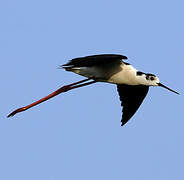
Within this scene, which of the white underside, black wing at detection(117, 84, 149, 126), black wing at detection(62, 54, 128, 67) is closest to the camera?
black wing at detection(62, 54, 128, 67)

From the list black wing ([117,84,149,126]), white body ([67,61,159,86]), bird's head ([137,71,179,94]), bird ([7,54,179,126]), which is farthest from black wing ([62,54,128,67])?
black wing ([117,84,149,126])

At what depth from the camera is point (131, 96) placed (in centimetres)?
1392

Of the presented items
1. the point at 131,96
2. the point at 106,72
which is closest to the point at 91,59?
the point at 106,72

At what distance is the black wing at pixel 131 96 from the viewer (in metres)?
13.9

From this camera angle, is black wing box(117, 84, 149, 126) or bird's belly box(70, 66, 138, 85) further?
black wing box(117, 84, 149, 126)

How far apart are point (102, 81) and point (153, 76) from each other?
1.10 m

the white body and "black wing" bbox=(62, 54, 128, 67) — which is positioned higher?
"black wing" bbox=(62, 54, 128, 67)

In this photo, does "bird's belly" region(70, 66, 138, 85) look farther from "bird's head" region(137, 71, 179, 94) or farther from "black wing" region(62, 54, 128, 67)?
"black wing" region(62, 54, 128, 67)

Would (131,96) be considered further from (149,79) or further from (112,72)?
(112,72)

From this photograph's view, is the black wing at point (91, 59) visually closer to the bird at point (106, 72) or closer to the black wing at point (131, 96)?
the bird at point (106, 72)

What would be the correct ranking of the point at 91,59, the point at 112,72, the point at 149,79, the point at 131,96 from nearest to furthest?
1. the point at 91,59
2. the point at 112,72
3. the point at 149,79
4. the point at 131,96

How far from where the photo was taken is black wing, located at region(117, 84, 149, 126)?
546 inches

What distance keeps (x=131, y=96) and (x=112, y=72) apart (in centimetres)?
140

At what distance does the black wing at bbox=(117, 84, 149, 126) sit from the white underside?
3.65 feet
